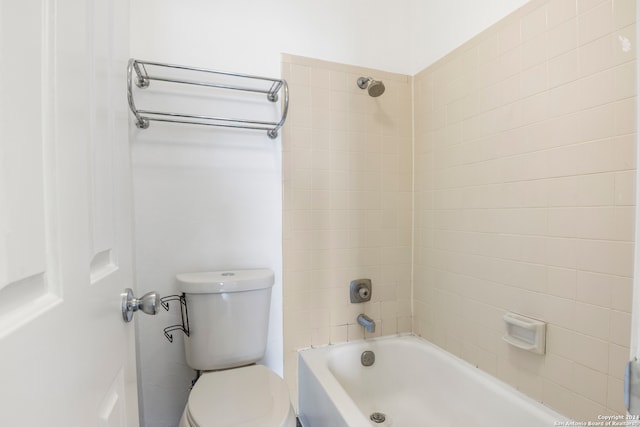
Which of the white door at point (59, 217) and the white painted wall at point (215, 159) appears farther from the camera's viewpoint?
the white painted wall at point (215, 159)

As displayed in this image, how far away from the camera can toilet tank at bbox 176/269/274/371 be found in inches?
46.1

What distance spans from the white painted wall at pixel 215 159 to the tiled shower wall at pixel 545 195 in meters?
0.27

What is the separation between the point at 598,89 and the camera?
86 centimetres

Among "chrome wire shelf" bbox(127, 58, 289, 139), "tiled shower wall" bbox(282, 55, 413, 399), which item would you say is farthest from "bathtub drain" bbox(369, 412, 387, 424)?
"chrome wire shelf" bbox(127, 58, 289, 139)

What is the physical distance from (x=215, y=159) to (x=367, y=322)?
3.59ft

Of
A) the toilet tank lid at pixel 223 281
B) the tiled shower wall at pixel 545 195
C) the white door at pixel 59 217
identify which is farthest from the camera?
the toilet tank lid at pixel 223 281

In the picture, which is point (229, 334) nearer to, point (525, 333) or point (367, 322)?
point (367, 322)

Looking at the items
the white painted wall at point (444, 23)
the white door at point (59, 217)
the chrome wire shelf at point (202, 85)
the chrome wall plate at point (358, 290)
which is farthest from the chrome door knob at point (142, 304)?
the white painted wall at point (444, 23)

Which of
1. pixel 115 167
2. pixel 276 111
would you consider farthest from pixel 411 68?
pixel 115 167

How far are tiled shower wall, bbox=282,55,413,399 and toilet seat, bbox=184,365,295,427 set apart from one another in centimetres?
36

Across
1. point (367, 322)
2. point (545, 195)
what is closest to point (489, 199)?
point (545, 195)

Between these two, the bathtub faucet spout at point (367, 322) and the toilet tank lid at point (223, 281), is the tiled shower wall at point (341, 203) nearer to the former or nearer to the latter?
the bathtub faucet spout at point (367, 322)

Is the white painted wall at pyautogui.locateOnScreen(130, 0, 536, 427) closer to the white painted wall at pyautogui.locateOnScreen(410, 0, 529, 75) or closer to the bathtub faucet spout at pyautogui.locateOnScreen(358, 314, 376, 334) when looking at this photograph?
the white painted wall at pyautogui.locateOnScreen(410, 0, 529, 75)

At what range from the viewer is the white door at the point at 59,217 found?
10.2 inches
